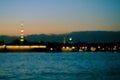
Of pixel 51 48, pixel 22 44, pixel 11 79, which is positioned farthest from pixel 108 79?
pixel 51 48

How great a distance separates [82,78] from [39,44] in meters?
109

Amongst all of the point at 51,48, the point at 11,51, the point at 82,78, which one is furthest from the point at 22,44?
the point at 82,78

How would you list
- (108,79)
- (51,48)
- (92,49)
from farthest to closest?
(92,49) → (51,48) → (108,79)

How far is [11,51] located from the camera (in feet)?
467

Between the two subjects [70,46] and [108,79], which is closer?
[108,79]

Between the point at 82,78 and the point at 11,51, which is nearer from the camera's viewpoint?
the point at 82,78

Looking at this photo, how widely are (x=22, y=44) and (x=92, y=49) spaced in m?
35.2

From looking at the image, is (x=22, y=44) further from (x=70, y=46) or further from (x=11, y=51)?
(x=70, y=46)

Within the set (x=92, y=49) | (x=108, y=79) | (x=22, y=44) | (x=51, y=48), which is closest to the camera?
(x=108, y=79)

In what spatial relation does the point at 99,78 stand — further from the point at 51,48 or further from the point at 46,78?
the point at 51,48

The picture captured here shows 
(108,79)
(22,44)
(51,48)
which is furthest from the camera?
(51,48)

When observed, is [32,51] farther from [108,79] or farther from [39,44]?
[108,79]

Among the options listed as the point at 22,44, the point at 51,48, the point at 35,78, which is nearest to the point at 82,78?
the point at 35,78

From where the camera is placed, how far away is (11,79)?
34531mm
